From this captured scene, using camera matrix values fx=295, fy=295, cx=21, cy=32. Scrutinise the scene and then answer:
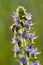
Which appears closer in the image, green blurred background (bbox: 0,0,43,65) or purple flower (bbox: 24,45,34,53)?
purple flower (bbox: 24,45,34,53)

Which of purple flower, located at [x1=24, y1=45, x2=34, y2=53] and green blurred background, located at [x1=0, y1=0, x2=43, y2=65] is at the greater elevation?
green blurred background, located at [x1=0, y1=0, x2=43, y2=65]

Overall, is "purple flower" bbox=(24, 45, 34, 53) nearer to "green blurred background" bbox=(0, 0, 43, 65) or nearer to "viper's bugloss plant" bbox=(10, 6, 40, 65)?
"viper's bugloss plant" bbox=(10, 6, 40, 65)

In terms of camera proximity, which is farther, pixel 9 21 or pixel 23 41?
pixel 9 21

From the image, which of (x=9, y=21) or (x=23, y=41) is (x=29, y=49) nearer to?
(x=23, y=41)

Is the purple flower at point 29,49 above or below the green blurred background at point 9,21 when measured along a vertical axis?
below

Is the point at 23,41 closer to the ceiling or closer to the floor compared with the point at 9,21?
closer to the floor

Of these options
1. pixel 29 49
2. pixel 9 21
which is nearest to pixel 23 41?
pixel 29 49

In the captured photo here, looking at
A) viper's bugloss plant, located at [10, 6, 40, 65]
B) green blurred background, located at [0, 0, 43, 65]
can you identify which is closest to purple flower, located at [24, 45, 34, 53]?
viper's bugloss plant, located at [10, 6, 40, 65]

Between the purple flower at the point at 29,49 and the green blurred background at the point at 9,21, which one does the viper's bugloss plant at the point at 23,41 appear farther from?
the green blurred background at the point at 9,21

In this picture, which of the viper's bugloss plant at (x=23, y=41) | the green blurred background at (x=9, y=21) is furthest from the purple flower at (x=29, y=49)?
the green blurred background at (x=9, y=21)
